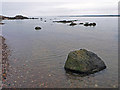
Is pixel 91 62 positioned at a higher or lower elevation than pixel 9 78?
higher

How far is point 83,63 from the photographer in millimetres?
14148

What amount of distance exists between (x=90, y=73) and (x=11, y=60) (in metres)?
10.6

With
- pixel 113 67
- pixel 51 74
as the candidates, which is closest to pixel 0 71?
pixel 51 74

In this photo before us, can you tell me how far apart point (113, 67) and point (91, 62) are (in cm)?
318

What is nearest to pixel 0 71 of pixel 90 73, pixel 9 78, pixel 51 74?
pixel 9 78

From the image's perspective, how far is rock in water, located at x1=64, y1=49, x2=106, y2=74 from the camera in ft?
46.1

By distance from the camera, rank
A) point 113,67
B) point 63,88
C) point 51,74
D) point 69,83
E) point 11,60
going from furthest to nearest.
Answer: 1. point 11,60
2. point 113,67
3. point 51,74
4. point 69,83
5. point 63,88

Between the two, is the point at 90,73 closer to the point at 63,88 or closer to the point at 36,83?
the point at 63,88

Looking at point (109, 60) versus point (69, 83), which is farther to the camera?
point (109, 60)

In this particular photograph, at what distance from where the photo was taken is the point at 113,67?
15.7m

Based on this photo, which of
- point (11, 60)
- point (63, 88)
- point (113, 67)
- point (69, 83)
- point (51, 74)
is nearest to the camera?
point (63, 88)

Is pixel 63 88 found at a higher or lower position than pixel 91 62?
lower

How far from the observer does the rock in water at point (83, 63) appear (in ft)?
46.1

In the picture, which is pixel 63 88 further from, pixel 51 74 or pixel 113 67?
pixel 113 67
